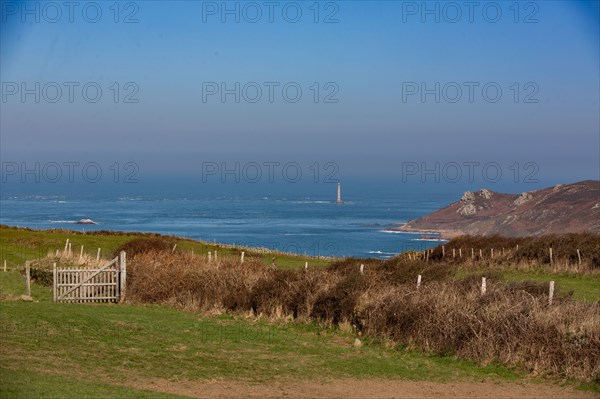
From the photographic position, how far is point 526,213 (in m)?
96.4

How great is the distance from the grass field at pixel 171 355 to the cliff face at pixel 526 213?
58.2m

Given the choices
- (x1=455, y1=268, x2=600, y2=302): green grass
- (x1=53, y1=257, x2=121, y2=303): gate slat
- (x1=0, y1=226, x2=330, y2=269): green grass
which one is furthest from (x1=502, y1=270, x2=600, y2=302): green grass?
(x1=53, y1=257, x2=121, y2=303): gate slat

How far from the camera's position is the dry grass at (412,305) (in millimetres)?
18828

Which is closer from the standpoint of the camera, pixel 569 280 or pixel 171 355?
pixel 171 355

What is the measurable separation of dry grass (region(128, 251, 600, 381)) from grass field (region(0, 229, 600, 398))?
1.76 ft

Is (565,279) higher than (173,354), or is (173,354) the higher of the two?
(565,279)

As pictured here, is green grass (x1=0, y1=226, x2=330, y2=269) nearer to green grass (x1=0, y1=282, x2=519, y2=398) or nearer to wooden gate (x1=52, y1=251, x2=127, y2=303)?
wooden gate (x1=52, y1=251, x2=127, y2=303)

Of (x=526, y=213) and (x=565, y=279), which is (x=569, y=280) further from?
(x=526, y=213)

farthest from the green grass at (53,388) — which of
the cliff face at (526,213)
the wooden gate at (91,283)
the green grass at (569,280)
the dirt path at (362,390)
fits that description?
the cliff face at (526,213)

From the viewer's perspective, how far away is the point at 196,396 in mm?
15391

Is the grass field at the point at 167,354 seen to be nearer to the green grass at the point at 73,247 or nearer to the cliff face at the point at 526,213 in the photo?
the green grass at the point at 73,247

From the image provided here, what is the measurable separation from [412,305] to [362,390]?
5.47m

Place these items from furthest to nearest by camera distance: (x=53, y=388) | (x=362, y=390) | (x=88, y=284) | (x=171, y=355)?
(x=88, y=284) < (x=171, y=355) < (x=362, y=390) < (x=53, y=388)

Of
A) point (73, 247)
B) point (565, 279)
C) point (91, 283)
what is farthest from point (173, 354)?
point (73, 247)
